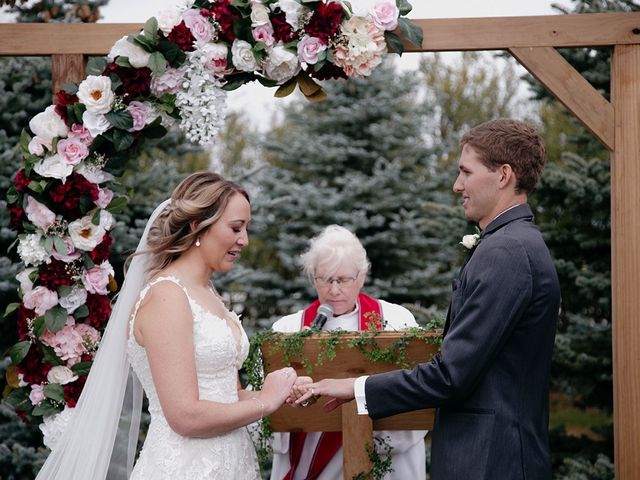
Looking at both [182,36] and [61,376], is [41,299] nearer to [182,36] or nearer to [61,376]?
[61,376]

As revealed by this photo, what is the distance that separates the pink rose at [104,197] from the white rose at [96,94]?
0.41 meters

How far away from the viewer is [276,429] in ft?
14.2

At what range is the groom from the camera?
3.35 m

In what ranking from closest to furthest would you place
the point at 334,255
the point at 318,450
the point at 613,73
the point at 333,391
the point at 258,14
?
the point at 333,391, the point at 258,14, the point at 613,73, the point at 318,450, the point at 334,255

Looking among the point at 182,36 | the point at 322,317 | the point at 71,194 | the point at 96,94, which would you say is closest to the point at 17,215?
the point at 71,194

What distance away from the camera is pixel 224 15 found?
4504 mm

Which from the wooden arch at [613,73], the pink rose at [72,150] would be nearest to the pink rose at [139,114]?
the pink rose at [72,150]

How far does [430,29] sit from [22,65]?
11.6ft

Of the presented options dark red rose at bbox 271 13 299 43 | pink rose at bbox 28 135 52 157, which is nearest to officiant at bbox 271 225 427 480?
dark red rose at bbox 271 13 299 43

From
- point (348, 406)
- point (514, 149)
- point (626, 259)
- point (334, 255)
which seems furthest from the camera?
point (334, 255)

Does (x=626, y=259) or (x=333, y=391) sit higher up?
(x=626, y=259)

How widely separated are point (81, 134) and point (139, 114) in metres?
0.30

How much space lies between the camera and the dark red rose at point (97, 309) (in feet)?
15.2

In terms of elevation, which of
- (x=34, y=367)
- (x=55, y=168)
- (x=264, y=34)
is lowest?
(x=34, y=367)
